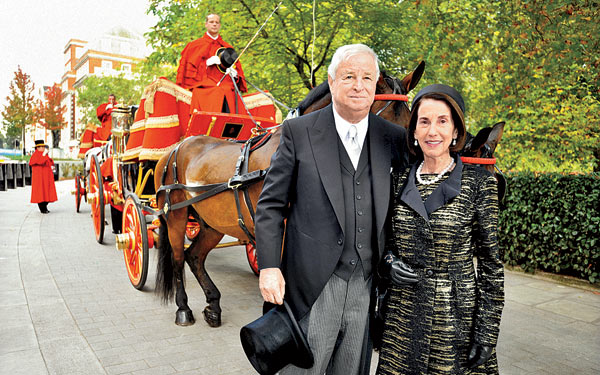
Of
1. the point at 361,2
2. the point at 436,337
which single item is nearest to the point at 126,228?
the point at 436,337

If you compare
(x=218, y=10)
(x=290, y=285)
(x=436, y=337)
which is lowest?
(x=436, y=337)

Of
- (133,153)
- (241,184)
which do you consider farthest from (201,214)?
(133,153)

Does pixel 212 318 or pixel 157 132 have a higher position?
pixel 157 132

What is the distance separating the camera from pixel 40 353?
3.58 m

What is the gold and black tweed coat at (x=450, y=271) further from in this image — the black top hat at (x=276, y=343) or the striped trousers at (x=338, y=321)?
the black top hat at (x=276, y=343)

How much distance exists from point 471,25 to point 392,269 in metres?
7.08

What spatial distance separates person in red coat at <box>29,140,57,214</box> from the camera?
12438 mm

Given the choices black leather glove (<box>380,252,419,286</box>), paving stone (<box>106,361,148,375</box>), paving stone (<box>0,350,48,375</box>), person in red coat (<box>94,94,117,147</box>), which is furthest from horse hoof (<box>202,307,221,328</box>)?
person in red coat (<box>94,94,117,147</box>)

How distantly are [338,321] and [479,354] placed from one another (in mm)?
585

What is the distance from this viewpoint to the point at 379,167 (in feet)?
6.33

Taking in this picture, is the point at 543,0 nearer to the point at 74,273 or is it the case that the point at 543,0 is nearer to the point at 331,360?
the point at 331,360

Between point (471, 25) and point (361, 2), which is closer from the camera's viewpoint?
point (471, 25)

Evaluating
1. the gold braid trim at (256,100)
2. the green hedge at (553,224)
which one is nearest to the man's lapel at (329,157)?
the gold braid trim at (256,100)

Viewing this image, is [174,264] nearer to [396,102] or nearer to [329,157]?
[396,102]
